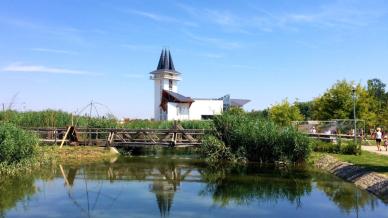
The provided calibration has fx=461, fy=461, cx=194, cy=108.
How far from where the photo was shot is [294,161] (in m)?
28.0

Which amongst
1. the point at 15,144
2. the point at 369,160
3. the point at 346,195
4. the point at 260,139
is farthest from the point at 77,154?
the point at 346,195

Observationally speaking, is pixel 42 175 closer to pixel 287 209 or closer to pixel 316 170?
pixel 287 209

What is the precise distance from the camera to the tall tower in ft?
261

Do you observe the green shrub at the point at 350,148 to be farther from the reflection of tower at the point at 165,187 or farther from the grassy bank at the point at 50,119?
the grassy bank at the point at 50,119

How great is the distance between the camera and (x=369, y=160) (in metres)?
24.2

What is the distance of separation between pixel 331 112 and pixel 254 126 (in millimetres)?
18910

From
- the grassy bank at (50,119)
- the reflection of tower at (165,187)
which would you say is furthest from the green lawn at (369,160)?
the grassy bank at (50,119)

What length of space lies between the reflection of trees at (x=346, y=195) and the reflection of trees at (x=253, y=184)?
0.80 meters

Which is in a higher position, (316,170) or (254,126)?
(254,126)

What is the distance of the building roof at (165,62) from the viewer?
82.3m

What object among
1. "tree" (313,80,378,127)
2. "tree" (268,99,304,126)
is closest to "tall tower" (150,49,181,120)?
"tree" (268,99,304,126)

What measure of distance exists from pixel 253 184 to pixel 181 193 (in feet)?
11.8

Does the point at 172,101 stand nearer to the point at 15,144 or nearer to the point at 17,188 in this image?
the point at 15,144

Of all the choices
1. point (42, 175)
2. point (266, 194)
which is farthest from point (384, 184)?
point (42, 175)
